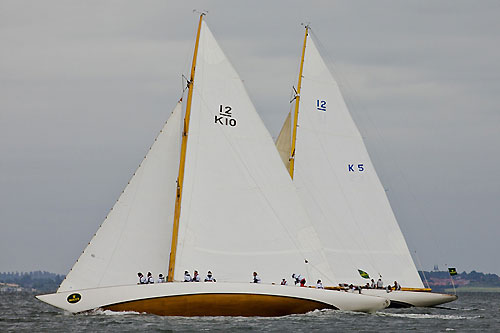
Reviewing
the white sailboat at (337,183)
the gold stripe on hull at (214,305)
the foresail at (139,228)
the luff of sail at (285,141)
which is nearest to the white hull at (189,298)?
the gold stripe on hull at (214,305)

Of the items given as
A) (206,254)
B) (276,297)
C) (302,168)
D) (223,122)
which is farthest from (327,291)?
(302,168)

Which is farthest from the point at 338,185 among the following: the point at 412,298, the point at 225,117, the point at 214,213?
the point at 214,213

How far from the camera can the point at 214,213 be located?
48.0m

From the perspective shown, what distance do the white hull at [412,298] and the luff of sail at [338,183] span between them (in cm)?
188

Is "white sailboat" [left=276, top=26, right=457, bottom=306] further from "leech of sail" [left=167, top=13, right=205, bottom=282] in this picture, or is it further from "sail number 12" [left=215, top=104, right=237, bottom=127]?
"leech of sail" [left=167, top=13, right=205, bottom=282]

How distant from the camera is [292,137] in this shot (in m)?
61.4

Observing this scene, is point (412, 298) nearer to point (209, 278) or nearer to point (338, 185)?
point (338, 185)

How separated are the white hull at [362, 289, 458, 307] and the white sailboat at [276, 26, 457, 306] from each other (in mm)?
63

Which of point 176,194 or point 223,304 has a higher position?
point 176,194

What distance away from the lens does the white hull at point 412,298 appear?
63.3 m

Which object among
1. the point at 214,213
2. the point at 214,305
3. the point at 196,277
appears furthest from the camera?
the point at 214,213

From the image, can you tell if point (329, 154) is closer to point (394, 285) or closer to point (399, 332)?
point (394, 285)

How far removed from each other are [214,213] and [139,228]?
361cm

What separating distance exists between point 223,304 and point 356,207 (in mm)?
20538
